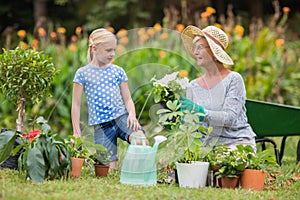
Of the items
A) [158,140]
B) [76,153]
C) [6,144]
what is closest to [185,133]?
[158,140]

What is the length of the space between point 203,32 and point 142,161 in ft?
3.49

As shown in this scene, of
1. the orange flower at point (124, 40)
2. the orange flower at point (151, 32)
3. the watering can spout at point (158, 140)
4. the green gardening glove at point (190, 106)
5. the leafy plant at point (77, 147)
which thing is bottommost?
the leafy plant at point (77, 147)

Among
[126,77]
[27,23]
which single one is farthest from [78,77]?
[27,23]

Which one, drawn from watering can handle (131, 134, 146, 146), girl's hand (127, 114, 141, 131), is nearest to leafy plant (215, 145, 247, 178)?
watering can handle (131, 134, 146, 146)

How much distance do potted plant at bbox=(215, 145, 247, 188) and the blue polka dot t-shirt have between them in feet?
2.48

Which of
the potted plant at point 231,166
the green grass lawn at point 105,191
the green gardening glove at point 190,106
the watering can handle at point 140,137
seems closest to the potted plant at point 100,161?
the green grass lawn at point 105,191

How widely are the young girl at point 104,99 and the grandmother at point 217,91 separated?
17.4 inches

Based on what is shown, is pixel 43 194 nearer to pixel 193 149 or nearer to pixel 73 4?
pixel 193 149

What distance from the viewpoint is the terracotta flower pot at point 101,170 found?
4215 mm

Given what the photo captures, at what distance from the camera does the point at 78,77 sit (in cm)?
423

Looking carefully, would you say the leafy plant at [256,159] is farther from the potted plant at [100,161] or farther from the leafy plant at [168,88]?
the potted plant at [100,161]

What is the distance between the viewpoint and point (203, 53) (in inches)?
172

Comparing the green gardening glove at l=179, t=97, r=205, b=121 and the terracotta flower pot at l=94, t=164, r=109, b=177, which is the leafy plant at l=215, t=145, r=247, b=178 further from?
the terracotta flower pot at l=94, t=164, r=109, b=177

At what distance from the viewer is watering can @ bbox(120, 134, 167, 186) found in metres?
3.91
